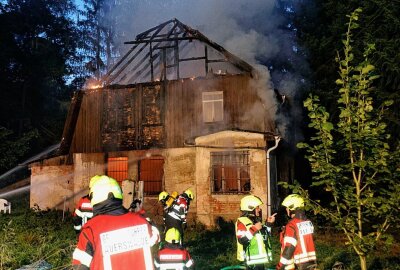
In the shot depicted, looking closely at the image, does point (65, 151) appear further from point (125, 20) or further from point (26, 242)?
point (125, 20)

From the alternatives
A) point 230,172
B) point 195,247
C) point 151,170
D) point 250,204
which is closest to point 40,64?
point 151,170

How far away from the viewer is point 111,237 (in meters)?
3.29

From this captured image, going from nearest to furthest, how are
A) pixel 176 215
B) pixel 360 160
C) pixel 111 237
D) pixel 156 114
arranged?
pixel 111 237 < pixel 360 160 < pixel 176 215 < pixel 156 114

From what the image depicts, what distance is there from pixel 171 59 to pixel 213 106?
14.3 feet

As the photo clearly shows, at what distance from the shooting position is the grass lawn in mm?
8444

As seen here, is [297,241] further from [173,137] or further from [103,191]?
[173,137]

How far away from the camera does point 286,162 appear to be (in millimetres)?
18016

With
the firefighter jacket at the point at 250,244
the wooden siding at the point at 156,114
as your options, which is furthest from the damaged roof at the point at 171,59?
the firefighter jacket at the point at 250,244

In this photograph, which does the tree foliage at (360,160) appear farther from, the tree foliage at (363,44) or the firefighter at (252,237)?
the tree foliage at (363,44)

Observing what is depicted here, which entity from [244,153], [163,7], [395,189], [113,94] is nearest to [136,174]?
[113,94]

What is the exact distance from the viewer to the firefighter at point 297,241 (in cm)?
526

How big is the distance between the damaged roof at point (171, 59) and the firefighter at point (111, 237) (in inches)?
508

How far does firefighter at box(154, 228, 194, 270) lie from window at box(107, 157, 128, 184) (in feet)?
39.4

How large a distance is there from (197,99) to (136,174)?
415 cm
